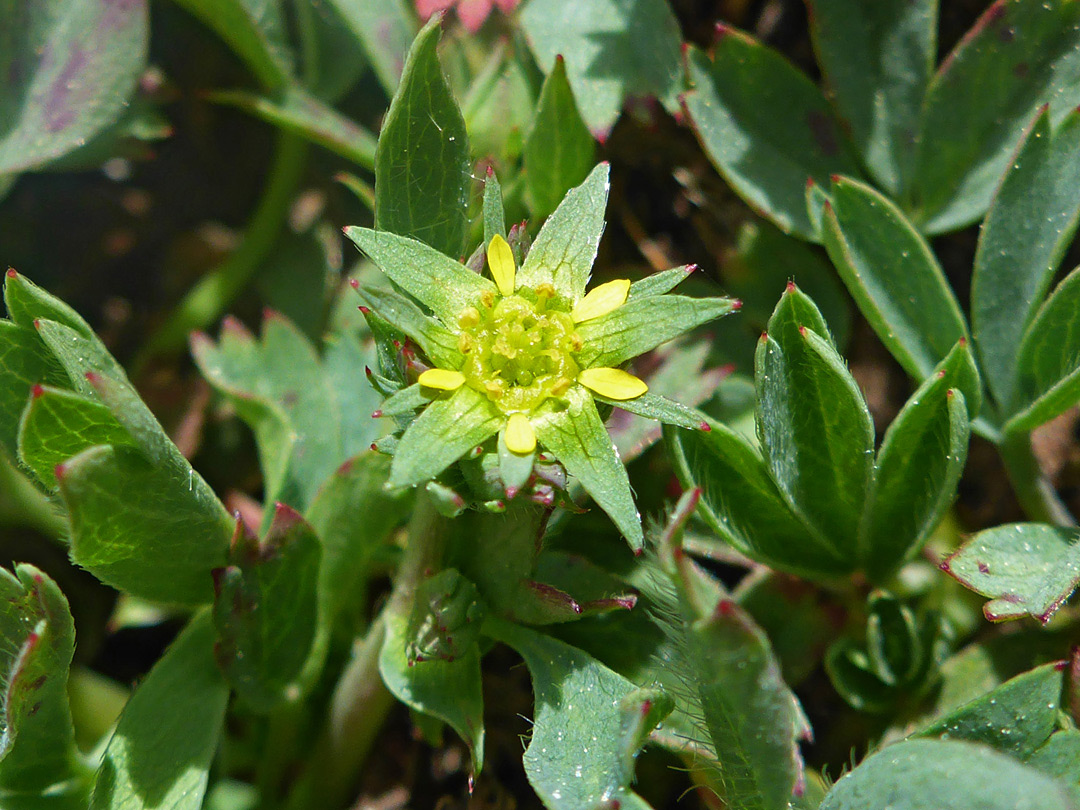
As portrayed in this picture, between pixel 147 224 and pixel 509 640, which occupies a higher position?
pixel 147 224

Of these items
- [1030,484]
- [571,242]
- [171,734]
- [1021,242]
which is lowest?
[171,734]

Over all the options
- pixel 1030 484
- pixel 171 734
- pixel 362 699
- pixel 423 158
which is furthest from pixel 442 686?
pixel 1030 484

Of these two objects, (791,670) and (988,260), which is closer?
(988,260)

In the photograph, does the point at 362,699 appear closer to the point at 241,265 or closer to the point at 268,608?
the point at 268,608

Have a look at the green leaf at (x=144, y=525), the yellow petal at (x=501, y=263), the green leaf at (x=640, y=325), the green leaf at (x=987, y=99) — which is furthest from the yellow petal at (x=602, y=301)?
the green leaf at (x=987, y=99)

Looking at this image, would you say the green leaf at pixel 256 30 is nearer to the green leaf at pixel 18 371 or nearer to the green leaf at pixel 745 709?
the green leaf at pixel 18 371

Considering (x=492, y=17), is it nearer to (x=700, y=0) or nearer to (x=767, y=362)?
(x=700, y=0)

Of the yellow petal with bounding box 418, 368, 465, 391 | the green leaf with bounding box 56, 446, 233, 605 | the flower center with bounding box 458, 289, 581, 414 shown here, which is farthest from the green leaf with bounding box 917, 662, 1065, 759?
the green leaf with bounding box 56, 446, 233, 605

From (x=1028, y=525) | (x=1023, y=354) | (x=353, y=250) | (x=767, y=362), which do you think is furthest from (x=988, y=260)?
(x=353, y=250)
